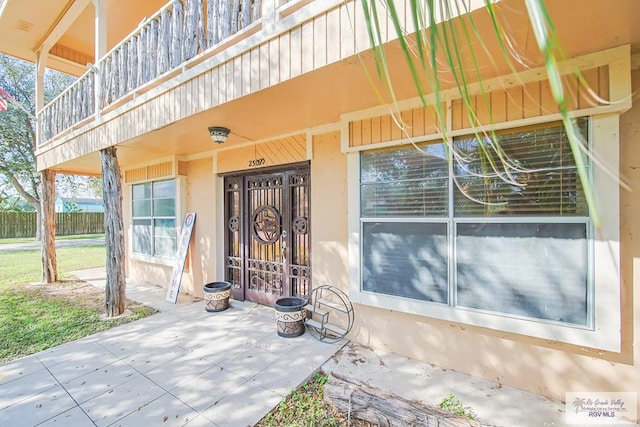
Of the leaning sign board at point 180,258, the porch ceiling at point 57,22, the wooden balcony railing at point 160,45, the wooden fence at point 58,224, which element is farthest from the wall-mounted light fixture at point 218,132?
the wooden fence at point 58,224

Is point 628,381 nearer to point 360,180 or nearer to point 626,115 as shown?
point 626,115

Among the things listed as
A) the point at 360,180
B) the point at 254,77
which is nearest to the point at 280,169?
the point at 360,180

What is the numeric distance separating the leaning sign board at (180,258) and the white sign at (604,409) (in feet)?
16.3

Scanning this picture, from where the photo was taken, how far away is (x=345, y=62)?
7.00ft

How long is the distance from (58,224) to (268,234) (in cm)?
1894

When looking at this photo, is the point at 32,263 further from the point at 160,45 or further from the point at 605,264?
the point at 605,264

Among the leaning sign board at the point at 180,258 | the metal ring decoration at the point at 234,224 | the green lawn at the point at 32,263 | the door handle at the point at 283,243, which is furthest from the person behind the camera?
the green lawn at the point at 32,263

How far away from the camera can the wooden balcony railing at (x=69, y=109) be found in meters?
4.73

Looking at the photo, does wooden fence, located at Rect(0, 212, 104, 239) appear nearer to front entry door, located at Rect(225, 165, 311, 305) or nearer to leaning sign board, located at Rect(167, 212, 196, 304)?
leaning sign board, located at Rect(167, 212, 196, 304)

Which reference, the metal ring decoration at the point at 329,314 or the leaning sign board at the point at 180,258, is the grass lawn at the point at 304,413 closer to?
the metal ring decoration at the point at 329,314

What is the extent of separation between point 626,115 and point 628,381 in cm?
195

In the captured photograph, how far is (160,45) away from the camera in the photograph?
3.50 m

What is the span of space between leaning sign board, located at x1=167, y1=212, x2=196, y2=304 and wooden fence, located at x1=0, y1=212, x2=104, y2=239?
659 inches

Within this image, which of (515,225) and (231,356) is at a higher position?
(515,225)
